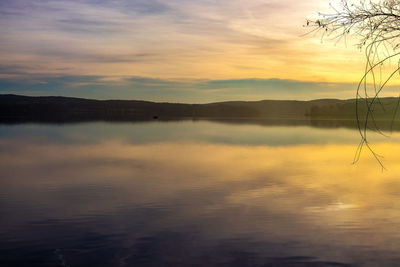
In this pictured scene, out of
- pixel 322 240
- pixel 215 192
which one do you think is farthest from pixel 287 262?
pixel 215 192

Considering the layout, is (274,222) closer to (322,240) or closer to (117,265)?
(322,240)

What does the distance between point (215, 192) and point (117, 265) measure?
969 cm

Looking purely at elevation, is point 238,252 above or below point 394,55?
below

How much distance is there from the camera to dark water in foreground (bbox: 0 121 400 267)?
10977 millimetres

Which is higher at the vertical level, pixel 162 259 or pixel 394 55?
pixel 394 55

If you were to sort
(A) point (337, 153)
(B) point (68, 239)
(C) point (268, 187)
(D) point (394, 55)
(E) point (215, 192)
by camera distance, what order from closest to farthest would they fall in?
1. (D) point (394, 55)
2. (B) point (68, 239)
3. (E) point (215, 192)
4. (C) point (268, 187)
5. (A) point (337, 153)

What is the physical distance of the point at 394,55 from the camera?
616 centimetres

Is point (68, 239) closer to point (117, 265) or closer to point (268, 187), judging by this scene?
point (117, 265)

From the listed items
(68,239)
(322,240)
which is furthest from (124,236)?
(322,240)

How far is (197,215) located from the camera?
14945 millimetres

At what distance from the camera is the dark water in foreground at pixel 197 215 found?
36.0ft

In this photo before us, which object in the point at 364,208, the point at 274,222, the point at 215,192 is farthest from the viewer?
the point at 215,192

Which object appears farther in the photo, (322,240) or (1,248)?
(322,240)

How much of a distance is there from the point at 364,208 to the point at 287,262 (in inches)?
290
